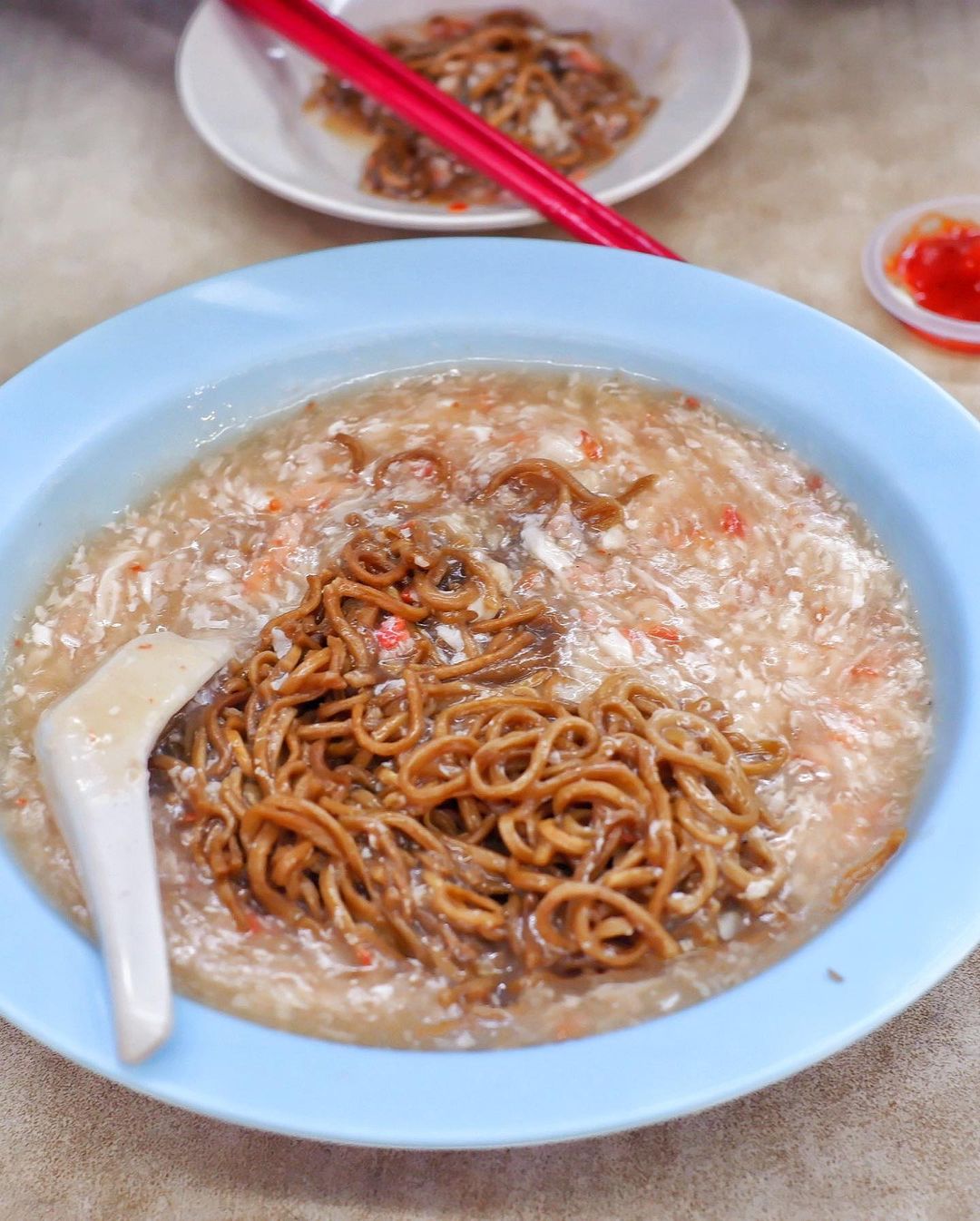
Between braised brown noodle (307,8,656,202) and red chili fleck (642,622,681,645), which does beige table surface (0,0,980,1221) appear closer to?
braised brown noodle (307,8,656,202)

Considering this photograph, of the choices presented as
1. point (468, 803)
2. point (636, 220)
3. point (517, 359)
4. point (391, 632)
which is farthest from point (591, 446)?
point (636, 220)

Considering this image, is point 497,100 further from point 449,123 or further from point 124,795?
point 124,795

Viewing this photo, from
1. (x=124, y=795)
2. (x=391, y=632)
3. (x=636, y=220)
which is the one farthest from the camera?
(x=636, y=220)

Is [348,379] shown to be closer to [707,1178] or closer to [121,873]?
[121,873]

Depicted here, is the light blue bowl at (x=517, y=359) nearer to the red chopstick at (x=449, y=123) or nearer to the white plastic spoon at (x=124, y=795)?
the white plastic spoon at (x=124, y=795)

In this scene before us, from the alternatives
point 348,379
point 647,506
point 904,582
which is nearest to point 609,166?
point 348,379

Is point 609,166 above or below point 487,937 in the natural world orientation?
above

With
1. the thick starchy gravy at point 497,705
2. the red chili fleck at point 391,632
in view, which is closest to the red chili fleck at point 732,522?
the thick starchy gravy at point 497,705
